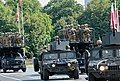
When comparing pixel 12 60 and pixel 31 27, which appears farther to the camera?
pixel 31 27

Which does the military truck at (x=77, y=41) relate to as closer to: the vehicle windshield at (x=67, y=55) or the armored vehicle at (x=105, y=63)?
the vehicle windshield at (x=67, y=55)

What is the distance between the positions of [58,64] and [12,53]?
56.0ft

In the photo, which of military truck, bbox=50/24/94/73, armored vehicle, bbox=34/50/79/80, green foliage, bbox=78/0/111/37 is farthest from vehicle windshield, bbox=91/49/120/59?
green foliage, bbox=78/0/111/37

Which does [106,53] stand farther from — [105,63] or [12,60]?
[12,60]

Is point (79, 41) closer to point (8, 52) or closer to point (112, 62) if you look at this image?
point (8, 52)

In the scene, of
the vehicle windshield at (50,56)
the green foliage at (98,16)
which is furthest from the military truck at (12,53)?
the green foliage at (98,16)

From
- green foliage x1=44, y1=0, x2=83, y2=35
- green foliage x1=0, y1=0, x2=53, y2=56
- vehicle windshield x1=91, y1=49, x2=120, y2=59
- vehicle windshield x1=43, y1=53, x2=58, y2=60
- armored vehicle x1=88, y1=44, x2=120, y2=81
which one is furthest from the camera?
green foliage x1=44, y1=0, x2=83, y2=35

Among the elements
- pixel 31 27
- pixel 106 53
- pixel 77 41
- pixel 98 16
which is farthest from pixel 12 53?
pixel 98 16

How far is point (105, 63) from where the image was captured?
19531mm

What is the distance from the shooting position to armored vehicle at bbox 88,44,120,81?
768 inches

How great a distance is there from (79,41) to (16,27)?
49.9 meters

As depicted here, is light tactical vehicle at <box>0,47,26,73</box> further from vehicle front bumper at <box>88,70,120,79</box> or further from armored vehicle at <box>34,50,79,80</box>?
vehicle front bumper at <box>88,70,120,79</box>

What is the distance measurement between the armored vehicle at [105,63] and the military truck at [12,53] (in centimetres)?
2338

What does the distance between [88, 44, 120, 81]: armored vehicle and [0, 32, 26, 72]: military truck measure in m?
23.4
